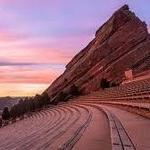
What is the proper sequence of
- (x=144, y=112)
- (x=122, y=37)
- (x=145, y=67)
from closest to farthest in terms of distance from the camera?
(x=144, y=112)
(x=145, y=67)
(x=122, y=37)

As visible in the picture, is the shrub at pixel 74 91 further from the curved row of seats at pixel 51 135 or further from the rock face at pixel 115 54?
the curved row of seats at pixel 51 135

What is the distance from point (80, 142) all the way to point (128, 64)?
331 ft

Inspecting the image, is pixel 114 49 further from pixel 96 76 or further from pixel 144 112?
pixel 144 112

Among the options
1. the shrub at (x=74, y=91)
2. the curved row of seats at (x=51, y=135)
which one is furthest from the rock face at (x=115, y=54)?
the curved row of seats at (x=51, y=135)

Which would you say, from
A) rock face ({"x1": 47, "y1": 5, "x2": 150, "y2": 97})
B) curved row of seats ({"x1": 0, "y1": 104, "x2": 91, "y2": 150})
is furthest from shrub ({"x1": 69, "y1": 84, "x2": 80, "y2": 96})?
curved row of seats ({"x1": 0, "y1": 104, "x2": 91, "y2": 150})

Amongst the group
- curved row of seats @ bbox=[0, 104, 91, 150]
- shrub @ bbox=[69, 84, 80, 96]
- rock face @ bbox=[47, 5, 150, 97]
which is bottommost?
curved row of seats @ bbox=[0, 104, 91, 150]

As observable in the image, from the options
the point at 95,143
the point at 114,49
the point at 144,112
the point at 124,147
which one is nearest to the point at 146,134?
the point at 95,143

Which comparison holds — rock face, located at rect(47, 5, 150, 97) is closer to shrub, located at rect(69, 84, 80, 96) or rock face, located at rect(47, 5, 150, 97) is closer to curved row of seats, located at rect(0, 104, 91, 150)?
shrub, located at rect(69, 84, 80, 96)

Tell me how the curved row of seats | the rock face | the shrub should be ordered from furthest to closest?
the rock face < the shrub < the curved row of seats

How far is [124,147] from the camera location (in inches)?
530

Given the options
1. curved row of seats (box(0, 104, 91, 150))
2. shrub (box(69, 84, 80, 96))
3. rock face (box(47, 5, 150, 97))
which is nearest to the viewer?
curved row of seats (box(0, 104, 91, 150))

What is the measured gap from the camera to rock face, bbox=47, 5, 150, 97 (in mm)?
117062

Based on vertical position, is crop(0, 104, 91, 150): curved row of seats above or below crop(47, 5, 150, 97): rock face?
below

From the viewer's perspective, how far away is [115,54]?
12688cm
